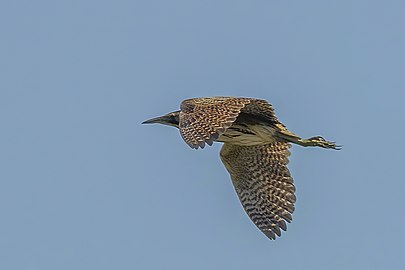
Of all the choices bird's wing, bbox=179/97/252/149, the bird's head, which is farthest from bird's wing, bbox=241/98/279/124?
the bird's head

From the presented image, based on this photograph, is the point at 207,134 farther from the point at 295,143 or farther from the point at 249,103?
the point at 295,143

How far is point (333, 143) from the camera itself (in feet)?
65.3

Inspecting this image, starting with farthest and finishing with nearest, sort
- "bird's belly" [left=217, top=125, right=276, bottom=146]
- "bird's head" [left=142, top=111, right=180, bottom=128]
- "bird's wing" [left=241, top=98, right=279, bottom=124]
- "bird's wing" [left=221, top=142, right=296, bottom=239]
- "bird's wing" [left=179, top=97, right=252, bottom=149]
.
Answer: "bird's wing" [left=221, top=142, right=296, bottom=239] < "bird's head" [left=142, top=111, right=180, bottom=128] < "bird's belly" [left=217, top=125, right=276, bottom=146] < "bird's wing" [left=241, top=98, right=279, bottom=124] < "bird's wing" [left=179, top=97, right=252, bottom=149]

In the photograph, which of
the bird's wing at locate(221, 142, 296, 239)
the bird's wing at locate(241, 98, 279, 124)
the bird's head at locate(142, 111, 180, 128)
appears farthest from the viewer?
the bird's wing at locate(221, 142, 296, 239)

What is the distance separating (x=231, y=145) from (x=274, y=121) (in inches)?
54.8

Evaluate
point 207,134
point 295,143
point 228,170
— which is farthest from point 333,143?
point 207,134

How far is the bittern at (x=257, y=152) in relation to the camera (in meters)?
18.2

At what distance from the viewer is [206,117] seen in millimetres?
17406

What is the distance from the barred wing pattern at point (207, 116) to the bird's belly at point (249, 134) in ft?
1.98

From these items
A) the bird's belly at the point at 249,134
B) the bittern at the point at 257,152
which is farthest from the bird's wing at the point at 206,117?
the bird's belly at the point at 249,134

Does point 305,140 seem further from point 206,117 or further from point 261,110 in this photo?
point 206,117

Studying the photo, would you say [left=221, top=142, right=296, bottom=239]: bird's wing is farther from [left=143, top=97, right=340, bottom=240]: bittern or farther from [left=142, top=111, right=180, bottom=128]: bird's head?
[left=142, top=111, right=180, bottom=128]: bird's head

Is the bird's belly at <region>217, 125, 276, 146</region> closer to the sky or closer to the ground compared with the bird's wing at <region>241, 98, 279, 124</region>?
closer to the ground

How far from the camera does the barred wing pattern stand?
16906 millimetres
